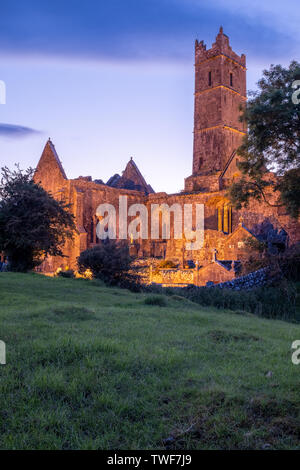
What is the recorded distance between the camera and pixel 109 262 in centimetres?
1897

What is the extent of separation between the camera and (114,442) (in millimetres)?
3266

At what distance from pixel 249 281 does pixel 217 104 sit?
32.8 metres

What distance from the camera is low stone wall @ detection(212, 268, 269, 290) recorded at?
18.0 metres

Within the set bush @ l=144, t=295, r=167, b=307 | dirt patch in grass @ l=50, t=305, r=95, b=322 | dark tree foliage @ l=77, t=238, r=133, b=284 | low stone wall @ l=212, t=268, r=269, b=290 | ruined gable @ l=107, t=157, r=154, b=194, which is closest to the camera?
dirt patch in grass @ l=50, t=305, r=95, b=322

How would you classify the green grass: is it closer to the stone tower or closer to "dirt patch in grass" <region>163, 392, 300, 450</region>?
"dirt patch in grass" <region>163, 392, 300, 450</region>

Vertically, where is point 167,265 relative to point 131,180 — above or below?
below

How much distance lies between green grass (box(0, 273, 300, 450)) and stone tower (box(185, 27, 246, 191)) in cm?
3890

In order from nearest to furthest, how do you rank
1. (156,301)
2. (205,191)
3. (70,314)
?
(70,314)
(156,301)
(205,191)

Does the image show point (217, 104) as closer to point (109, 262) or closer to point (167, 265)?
point (167, 265)

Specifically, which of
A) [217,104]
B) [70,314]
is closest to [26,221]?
[70,314]

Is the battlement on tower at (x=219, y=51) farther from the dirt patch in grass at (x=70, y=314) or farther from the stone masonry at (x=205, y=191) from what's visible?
the dirt patch in grass at (x=70, y=314)

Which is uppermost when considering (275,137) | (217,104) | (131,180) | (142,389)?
(217,104)

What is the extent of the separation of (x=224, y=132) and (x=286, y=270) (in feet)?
Answer: 97.5

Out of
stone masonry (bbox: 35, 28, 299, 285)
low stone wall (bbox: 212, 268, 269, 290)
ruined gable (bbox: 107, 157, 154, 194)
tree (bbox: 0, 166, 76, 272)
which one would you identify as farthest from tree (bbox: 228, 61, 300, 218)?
ruined gable (bbox: 107, 157, 154, 194)
